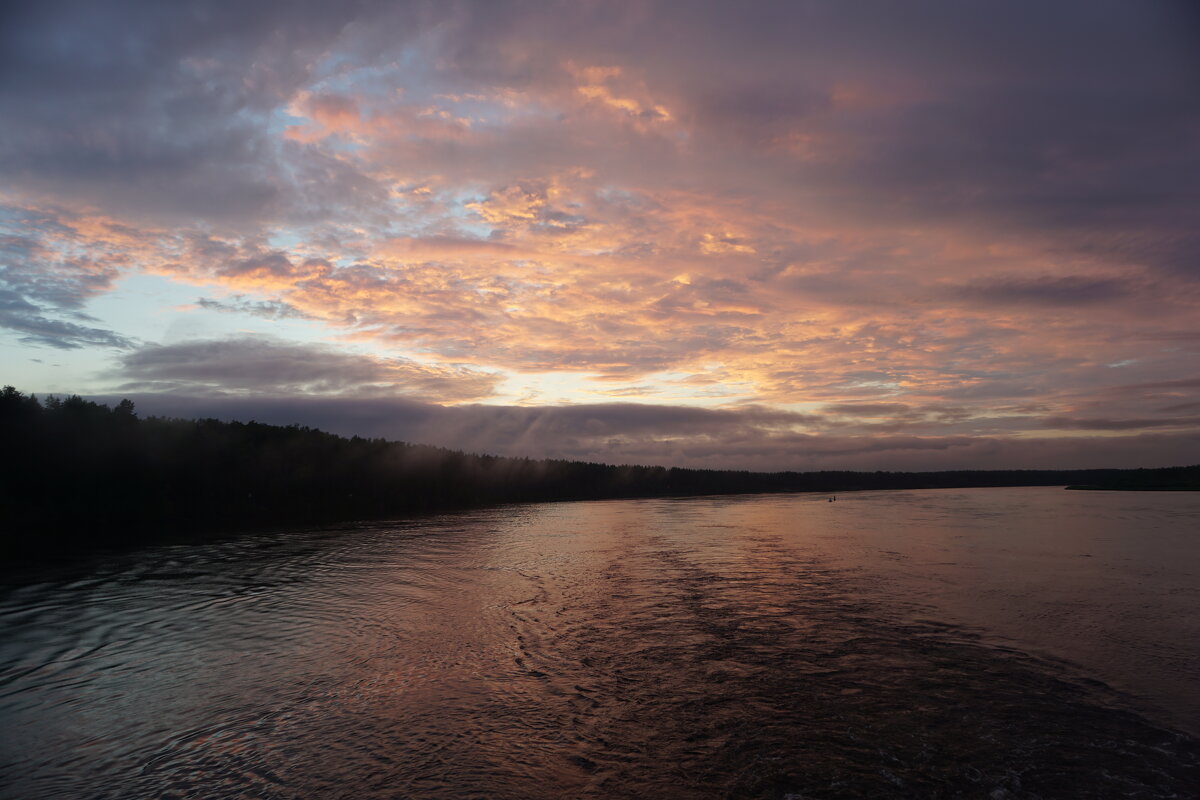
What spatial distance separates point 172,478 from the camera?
8944 cm

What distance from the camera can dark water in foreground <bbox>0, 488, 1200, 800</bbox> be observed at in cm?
1062

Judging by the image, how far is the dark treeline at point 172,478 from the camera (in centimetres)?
6906

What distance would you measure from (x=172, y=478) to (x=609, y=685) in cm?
9812

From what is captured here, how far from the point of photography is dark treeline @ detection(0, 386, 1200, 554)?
6906 centimetres

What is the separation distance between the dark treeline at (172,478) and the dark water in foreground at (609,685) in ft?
143

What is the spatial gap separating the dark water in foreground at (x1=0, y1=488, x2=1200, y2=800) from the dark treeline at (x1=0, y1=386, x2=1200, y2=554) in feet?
143

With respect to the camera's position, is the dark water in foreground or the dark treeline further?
the dark treeline

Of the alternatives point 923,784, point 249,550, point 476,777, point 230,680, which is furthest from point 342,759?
point 249,550

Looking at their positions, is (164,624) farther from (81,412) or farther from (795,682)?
(81,412)

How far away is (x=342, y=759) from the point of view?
443 inches

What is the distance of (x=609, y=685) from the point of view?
50.0 feet

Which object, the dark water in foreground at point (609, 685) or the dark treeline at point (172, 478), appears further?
the dark treeline at point (172, 478)

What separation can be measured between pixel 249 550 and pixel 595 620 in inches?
1503

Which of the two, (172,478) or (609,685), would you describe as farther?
(172,478)
